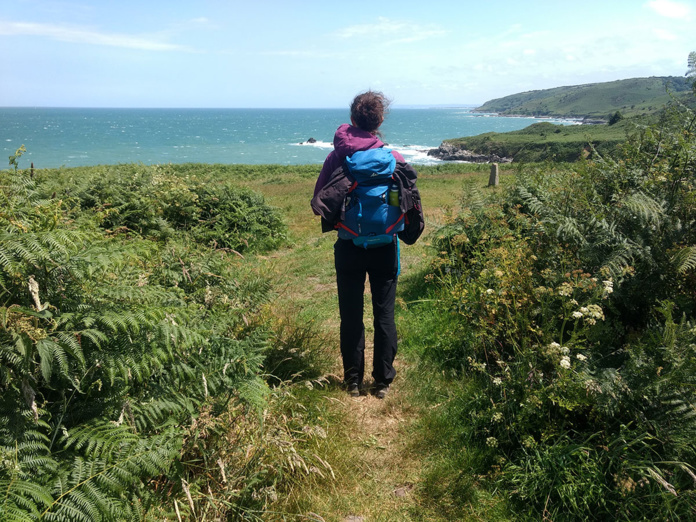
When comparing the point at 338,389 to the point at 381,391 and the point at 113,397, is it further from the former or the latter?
the point at 113,397

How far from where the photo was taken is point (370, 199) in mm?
3475

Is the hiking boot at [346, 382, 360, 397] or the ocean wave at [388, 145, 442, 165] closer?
the hiking boot at [346, 382, 360, 397]

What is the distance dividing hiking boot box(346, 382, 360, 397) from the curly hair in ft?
7.27

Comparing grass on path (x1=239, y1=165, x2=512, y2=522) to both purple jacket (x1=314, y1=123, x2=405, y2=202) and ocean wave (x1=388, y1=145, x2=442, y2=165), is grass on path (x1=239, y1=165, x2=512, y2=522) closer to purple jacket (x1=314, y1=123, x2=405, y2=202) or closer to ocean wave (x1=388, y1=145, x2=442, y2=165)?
purple jacket (x1=314, y1=123, x2=405, y2=202)

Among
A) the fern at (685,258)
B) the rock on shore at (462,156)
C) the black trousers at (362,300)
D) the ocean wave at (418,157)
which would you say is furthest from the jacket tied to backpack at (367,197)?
the rock on shore at (462,156)

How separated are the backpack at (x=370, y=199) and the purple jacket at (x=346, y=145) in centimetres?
7

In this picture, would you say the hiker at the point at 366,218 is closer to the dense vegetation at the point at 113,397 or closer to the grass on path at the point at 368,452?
the grass on path at the point at 368,452

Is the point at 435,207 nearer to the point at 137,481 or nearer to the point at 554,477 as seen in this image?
the point at 554,477

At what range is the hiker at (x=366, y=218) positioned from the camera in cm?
346

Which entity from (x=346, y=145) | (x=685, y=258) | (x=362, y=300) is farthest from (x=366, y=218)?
(x=685, y=258)

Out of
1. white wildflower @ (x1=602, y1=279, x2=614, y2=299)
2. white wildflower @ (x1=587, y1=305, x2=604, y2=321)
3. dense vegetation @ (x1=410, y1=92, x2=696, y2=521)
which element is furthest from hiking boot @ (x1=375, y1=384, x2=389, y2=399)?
white wildflower @ (x1=602, y1=279, x2=614, y2=299)

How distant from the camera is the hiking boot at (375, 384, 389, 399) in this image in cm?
386

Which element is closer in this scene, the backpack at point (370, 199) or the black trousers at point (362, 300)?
the backpack at point (370, 199)

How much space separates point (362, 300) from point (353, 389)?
815 mm
